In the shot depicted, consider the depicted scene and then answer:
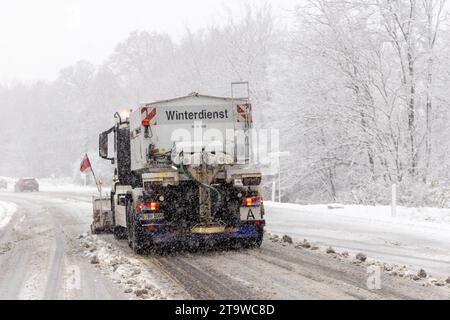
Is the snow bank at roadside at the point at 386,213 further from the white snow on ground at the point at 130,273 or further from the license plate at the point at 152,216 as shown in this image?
the white snow on ground at the point at 130,273

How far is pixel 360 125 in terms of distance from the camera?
23281 mm

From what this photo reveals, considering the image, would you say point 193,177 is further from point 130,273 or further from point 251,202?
point 130,273

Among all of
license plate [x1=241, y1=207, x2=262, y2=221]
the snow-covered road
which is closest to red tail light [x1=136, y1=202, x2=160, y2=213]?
the snow-covered road

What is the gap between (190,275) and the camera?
8.68 metres

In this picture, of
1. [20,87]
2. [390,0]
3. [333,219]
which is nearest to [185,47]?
[390,0]

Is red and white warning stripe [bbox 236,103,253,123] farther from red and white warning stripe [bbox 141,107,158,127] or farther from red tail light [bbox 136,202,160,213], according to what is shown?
red tail light [bbox 136,202,160,213]

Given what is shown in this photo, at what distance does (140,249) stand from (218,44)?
32.3m

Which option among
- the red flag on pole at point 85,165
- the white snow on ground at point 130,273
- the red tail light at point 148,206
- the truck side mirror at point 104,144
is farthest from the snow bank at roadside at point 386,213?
the white snow on ground at point 130,273

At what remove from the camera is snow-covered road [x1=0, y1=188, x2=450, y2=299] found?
7.28 metres

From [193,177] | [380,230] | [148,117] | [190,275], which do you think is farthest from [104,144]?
[380,230]

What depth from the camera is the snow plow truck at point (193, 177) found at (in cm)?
1083

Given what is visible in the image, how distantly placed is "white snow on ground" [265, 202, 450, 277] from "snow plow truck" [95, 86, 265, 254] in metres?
2.10

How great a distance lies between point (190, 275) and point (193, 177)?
249 cm
